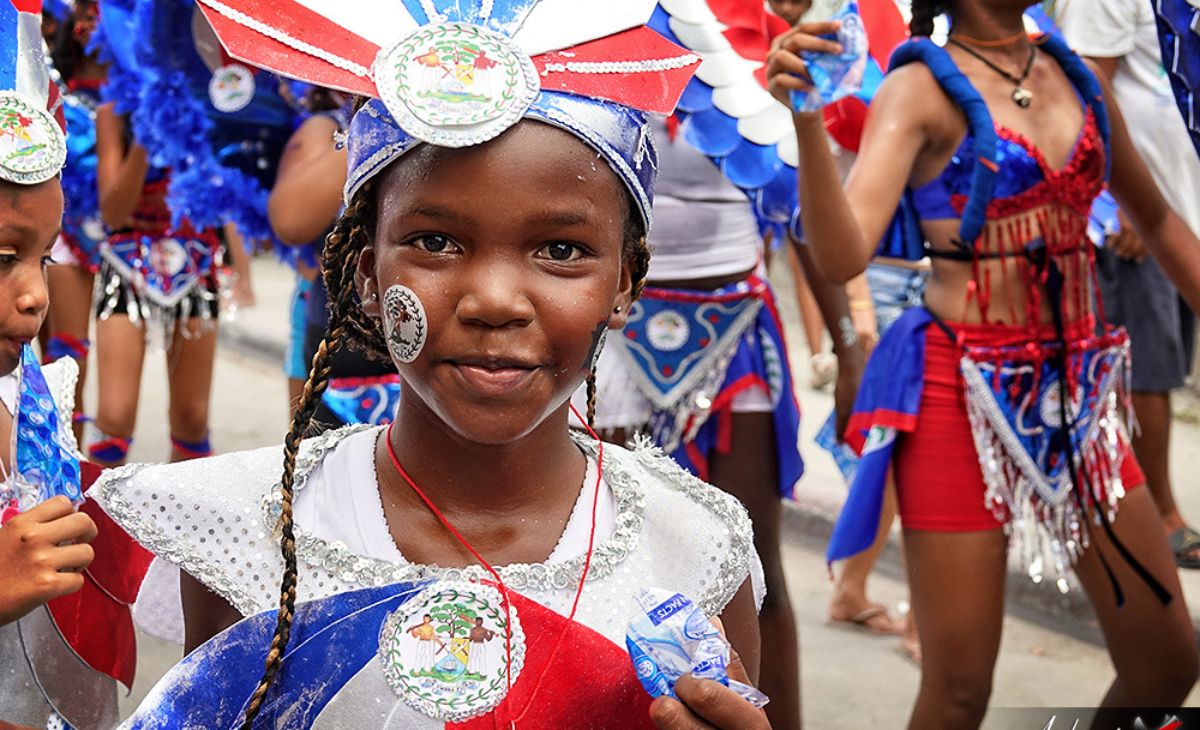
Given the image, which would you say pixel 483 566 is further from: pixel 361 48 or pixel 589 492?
pixel 361 48

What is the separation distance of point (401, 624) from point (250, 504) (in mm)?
270

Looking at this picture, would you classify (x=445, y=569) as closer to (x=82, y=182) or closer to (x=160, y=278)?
(x=160, y=278)

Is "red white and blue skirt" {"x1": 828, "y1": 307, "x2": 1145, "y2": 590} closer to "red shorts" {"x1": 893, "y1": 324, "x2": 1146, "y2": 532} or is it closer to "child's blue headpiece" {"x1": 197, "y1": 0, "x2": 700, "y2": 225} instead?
"red shorts" {"x1": 893, "y1": 324, "x2": 1146, "y2": 532}

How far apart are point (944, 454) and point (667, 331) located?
1061 millimetres

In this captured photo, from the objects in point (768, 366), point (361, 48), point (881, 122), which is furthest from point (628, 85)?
point (768, 366)

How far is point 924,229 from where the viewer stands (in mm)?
3643

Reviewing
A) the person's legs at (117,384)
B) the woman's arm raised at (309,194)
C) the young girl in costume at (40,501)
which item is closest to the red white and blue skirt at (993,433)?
the woman's arm raised at (309,194)

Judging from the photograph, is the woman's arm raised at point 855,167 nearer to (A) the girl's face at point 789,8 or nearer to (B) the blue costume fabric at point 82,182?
(A) the girl's face at point 789,8

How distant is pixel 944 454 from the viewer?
3543 millimetres

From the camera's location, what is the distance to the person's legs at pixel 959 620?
3.44 metres

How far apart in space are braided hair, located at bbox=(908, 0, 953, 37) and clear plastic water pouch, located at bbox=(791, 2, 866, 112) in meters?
0.99

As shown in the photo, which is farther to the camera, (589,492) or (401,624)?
(589,492)

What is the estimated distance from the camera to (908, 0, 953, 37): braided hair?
3.75 metres

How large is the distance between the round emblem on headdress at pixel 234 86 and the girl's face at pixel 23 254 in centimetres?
223
